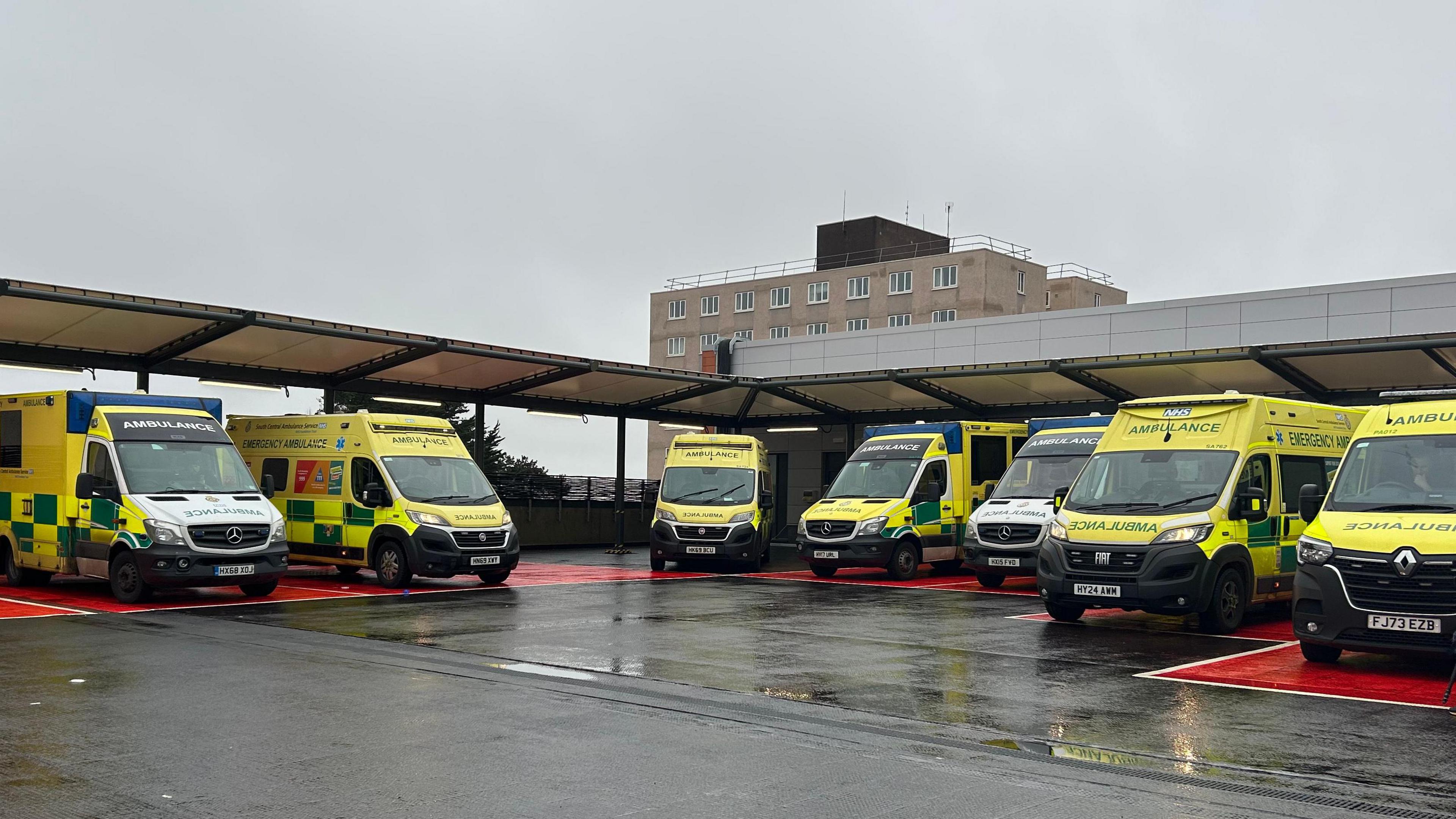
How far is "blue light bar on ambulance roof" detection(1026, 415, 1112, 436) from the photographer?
2020 cm

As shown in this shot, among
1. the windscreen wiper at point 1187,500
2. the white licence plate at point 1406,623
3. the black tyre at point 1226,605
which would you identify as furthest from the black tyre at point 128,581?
the white licence plate at point 1406,623

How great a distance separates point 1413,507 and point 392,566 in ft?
42.8

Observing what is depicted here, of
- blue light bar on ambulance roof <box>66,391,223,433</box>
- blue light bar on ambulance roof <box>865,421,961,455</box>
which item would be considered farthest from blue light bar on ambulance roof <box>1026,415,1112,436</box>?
blue light bar on ambulance roof <box>66,391,223,433</box>

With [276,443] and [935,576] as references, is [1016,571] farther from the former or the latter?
[276,443]

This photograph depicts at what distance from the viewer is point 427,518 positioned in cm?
1819

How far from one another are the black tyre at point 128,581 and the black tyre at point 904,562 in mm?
11010

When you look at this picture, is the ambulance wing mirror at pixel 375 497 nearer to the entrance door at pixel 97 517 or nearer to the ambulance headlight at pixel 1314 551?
the entrance door at pixel 97 517

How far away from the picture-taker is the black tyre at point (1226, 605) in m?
13.5

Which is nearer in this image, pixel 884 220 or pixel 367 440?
pixel 367 440

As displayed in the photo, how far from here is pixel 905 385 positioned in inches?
1097

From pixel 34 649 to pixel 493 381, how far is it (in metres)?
16.5

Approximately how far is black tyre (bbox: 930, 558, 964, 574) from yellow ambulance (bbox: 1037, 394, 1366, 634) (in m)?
7.56

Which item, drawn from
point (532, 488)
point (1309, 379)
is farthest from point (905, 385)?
point (532, 488)

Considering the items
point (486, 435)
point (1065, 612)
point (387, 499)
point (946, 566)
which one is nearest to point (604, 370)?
point (946, 566)
